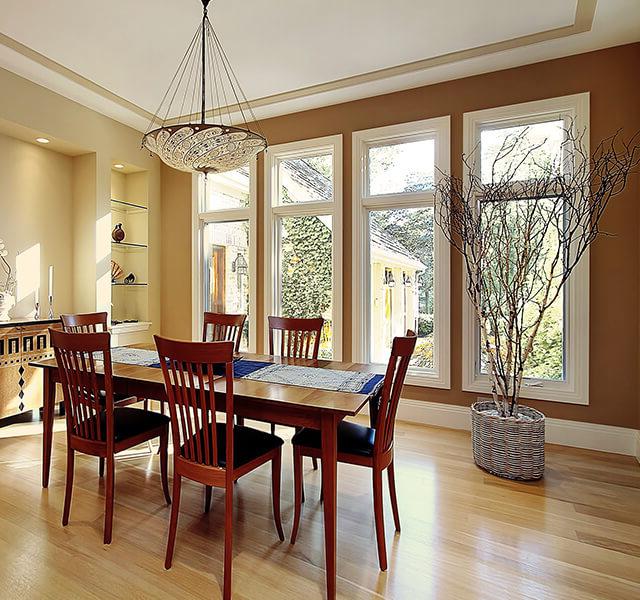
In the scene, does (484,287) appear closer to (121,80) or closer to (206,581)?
(206,581)

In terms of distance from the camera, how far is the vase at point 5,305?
367cm

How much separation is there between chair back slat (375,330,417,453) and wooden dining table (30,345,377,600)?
0.10 meters

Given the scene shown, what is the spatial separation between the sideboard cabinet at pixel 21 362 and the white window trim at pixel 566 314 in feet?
12.2

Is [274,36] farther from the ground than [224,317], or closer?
farther from the ground

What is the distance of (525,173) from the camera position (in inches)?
139

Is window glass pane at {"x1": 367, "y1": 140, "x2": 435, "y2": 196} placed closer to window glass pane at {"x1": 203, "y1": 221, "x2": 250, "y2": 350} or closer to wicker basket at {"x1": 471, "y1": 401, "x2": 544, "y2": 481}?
window glass pane at {"x1": 203, "y1": 221, "x2": 250, "y2": 350}

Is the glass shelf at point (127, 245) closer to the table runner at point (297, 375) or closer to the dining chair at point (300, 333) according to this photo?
the table runner at point (297, 375)

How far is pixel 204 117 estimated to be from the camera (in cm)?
313

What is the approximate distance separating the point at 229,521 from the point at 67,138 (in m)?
4.03

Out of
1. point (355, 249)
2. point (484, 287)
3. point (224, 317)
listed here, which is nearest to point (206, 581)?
point (224, 317)

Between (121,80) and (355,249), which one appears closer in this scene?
(121,80)

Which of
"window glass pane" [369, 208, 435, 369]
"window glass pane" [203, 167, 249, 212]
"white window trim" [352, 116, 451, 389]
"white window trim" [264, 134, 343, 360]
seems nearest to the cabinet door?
"white window trim" [264, 134, 343, 360]

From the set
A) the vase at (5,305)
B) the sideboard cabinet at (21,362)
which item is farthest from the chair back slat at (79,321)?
the vase at (5,305)

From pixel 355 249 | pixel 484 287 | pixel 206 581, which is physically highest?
pixel 355 249
